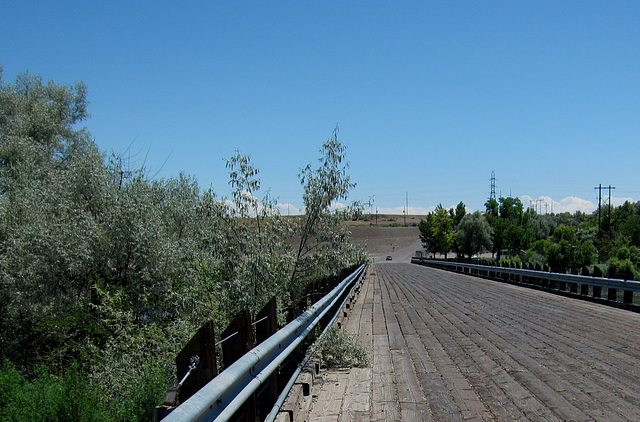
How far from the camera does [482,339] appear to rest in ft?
31.4

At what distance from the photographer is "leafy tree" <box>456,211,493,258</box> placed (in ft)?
308

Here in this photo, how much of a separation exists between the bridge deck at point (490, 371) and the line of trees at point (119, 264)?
1793 millimetres

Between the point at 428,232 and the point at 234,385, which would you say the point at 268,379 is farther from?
the point at 428,232

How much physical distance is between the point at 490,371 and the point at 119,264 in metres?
10.3

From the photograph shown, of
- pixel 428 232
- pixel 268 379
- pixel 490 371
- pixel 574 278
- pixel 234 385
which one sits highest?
pixel 428 232

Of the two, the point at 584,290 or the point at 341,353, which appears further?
the point at 584,290

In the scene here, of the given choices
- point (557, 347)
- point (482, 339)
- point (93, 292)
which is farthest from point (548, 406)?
point (93, 292)

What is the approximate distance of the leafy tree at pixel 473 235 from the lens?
94000 mm

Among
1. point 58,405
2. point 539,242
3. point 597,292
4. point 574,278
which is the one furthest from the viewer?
point 539,242

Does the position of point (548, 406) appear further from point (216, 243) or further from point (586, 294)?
point (586, 294)

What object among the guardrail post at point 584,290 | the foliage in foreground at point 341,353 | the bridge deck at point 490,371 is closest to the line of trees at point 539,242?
the guardrail post at point 584,290

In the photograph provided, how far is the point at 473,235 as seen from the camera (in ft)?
310

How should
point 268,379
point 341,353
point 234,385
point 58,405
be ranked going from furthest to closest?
point 341,353 < point 58,405 < point 268,379 < point 234,385

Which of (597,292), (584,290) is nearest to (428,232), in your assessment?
(584,290)
